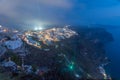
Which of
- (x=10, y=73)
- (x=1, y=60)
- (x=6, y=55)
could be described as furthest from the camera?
(x=6, y=55)

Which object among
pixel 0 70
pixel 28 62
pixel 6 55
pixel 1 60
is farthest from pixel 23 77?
pixel 28 62

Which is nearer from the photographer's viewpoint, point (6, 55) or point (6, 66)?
point (6, 66)

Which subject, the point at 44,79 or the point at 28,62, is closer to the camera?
the point at 44,79

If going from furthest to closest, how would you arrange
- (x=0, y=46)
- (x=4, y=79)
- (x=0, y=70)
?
(x=0, y=46) < (x=0, y=70) < (x=4, y=79)

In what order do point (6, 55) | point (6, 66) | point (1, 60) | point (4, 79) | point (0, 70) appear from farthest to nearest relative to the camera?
point (6, 55)
point (1, 60)
point (6, 66)
point (0, 70)
point (4, 79)

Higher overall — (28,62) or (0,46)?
(0,46)

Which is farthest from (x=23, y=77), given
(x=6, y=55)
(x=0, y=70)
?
(x=6, y=55)

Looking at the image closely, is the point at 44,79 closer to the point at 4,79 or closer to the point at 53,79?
the point at 53,79

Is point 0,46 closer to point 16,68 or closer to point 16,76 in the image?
point 16,68

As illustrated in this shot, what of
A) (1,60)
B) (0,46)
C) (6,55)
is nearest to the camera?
(1,60)
